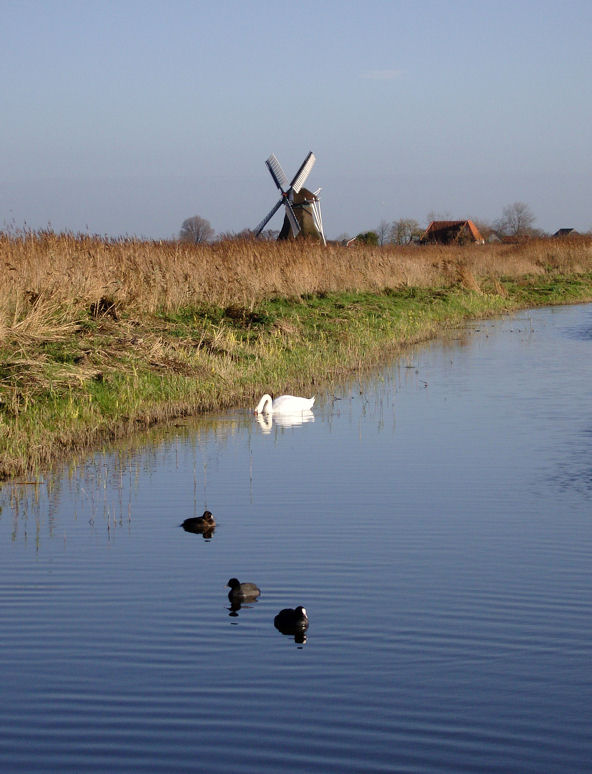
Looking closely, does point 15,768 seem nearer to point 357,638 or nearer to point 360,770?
point 360,770

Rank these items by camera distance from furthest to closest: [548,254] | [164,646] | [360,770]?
[548,254]
[164,646]
[360,770]

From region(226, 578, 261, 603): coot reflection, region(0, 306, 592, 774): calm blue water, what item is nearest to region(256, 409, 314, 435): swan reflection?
region(0, 306, 592, 774): calm blue water

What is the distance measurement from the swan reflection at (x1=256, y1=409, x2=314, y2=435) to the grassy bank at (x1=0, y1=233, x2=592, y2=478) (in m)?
1.08

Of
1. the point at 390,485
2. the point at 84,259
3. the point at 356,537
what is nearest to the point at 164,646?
the point at 356,537

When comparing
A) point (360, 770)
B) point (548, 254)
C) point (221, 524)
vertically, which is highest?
point (548, 254)

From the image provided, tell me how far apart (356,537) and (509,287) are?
114 ft

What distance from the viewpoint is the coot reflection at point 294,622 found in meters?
6.11

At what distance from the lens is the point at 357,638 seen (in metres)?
6.12

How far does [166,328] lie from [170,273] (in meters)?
2.53

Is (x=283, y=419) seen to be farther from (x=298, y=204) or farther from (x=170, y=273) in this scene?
(x=298, y=204)

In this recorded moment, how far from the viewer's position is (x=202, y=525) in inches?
335

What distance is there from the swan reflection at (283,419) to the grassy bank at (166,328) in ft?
3.53

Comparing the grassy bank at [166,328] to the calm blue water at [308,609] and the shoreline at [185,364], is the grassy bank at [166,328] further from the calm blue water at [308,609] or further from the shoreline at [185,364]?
the calm blue water at [308,609]

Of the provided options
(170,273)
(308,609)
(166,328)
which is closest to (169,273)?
(170,273)
